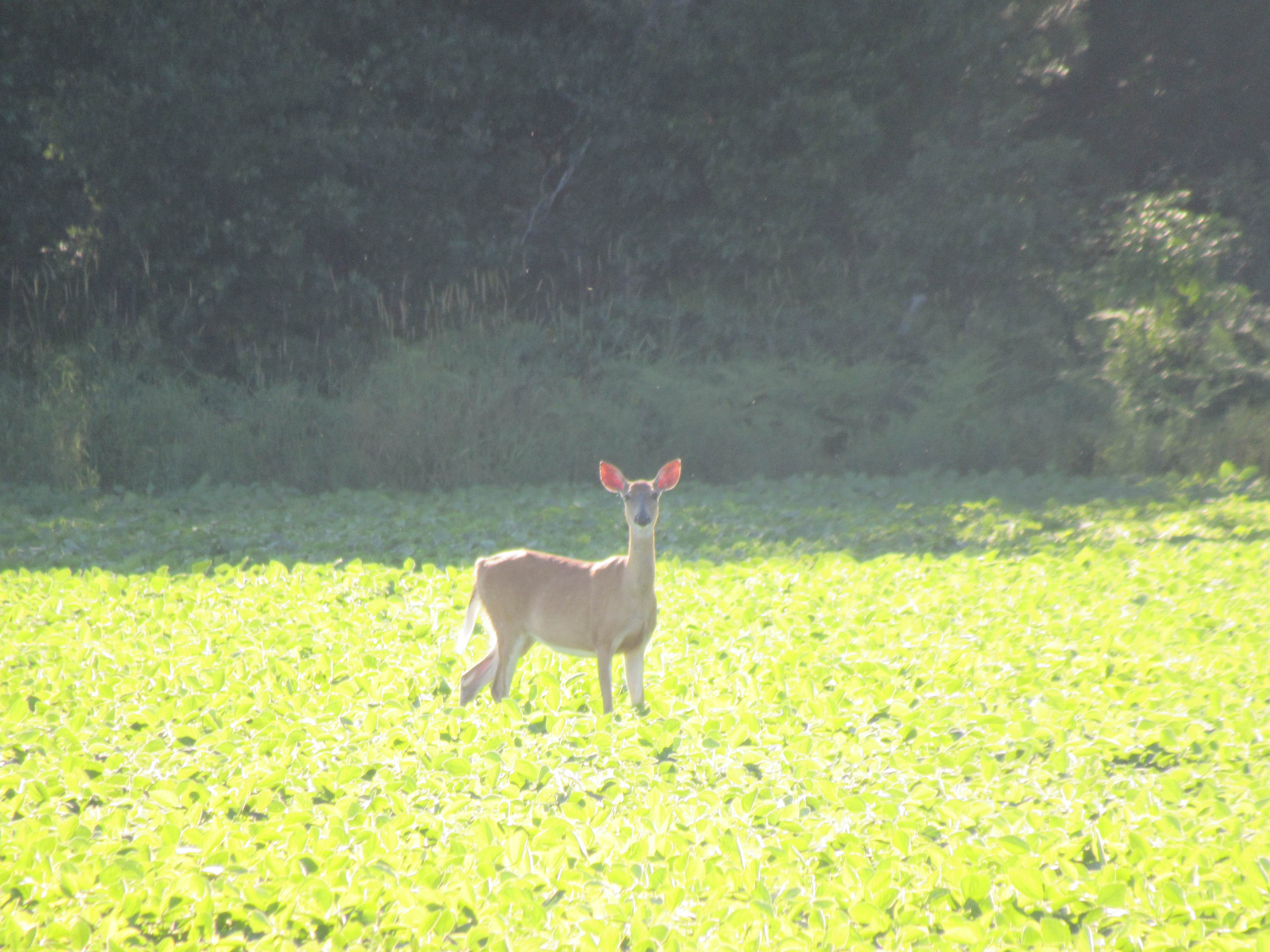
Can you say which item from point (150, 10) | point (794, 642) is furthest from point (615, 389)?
point (794, 642)

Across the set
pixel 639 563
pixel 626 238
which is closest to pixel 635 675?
pixel 639 563

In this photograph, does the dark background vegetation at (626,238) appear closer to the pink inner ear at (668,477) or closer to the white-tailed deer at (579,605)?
the white-tailed deer at (579,605)

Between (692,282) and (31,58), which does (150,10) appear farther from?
(692,282)

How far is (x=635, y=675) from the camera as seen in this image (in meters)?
5.30

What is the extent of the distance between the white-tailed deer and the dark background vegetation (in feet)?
30.4

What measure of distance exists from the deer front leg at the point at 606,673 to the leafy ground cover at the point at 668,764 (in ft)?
0.47

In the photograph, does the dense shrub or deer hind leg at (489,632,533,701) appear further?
the dense shrub

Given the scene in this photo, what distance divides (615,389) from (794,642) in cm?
1059

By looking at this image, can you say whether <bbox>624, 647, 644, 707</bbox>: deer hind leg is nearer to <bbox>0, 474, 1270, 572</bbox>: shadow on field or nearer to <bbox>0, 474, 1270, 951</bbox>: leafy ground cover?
<bbox>0, 474, 1270, 951</bbox>: leafy ground cover

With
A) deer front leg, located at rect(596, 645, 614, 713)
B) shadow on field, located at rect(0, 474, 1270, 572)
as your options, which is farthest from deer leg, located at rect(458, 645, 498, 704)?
shadow on field, located at rect(0, 474, 1270, 572)

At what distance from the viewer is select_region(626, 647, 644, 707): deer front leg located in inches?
207

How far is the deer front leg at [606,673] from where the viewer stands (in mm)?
5086

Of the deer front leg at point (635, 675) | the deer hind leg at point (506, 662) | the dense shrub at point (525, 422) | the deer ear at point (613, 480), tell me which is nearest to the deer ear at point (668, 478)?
the deer ear at point (613, 480)

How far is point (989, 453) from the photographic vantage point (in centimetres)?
1659
